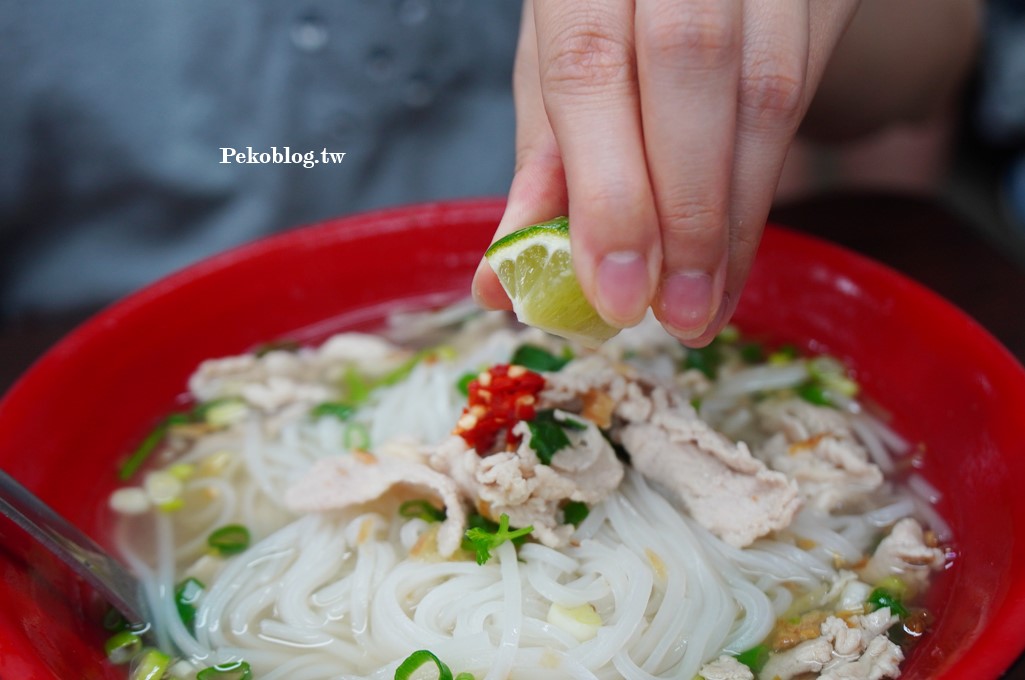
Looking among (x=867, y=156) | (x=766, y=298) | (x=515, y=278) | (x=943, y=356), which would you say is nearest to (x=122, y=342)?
(x=515, y=278)

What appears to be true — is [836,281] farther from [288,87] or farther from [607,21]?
[288,87]

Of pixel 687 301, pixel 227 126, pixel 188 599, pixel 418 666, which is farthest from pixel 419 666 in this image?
pixel 227 126

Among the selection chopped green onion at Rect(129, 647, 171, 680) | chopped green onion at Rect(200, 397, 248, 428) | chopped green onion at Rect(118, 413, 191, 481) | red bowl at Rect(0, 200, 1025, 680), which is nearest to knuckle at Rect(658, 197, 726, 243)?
red bowl at Rect(0, 200, 1025, 680)

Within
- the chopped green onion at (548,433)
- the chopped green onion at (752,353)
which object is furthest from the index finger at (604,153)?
the chopped green onion at (752,353)

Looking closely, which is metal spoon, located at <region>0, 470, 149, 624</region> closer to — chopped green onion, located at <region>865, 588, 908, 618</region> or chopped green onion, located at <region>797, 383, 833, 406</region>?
chopped green onion, located at <region>865, 588, 908, 618</region>

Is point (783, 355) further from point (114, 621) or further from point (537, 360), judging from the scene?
point (114, 621)

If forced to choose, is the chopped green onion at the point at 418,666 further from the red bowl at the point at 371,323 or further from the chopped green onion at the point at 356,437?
the chopped green onion at the point at 356,437

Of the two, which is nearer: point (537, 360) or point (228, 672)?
point (228, 672)
